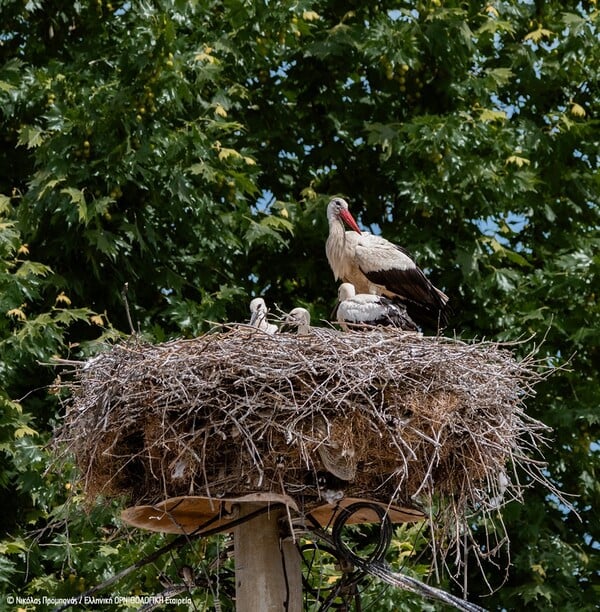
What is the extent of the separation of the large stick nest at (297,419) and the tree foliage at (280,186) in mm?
3138

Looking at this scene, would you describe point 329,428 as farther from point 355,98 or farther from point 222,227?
point 355,98

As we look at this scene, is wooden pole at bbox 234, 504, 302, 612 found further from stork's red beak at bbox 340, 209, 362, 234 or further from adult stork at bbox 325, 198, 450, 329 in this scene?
stork's red beak at bbox 340, 209, 362, 234

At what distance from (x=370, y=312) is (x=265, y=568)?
2301 millimetres

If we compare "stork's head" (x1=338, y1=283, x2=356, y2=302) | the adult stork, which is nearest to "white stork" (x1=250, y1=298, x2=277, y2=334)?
"stork's head" (x1=338, y1=283, x2=356, y2=302)

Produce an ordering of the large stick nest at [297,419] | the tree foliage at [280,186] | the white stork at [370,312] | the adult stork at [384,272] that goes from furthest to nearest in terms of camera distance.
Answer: the tree foliage at [280,186]
the adult stork at [384,272]
the white stork at [370,312]
the large stick nest at [297,419]

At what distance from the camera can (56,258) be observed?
37.4 ft

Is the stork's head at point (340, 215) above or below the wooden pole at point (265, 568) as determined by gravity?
above

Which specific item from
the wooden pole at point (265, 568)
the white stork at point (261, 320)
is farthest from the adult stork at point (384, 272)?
the wooden pole at point (265, 568)

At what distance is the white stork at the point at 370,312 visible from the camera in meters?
8.96

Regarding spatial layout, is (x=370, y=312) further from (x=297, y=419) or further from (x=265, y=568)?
(x=297, y=419)

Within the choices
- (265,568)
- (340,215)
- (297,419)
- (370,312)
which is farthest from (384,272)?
(297,419)

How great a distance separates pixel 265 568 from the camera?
280 inches

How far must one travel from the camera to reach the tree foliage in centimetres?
1081

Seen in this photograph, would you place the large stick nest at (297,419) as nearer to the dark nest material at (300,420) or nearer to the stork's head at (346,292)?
the dark nest material at (300,420)
